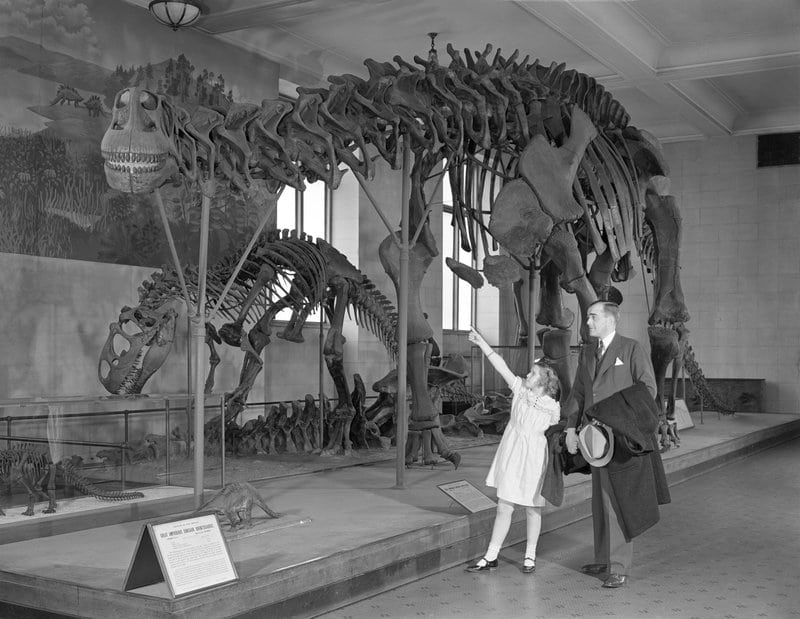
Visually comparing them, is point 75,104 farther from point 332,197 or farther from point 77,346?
point 332,197

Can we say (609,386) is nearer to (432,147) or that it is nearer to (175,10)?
(432,147)

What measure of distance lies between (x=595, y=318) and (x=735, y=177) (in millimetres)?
16361

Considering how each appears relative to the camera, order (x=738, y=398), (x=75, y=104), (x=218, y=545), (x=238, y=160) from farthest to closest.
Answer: (x=738, y=398), (x=75, y=104), (x=238, y=160), (x=218, y=545)

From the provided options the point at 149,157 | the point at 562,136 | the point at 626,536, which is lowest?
the point at 626,536

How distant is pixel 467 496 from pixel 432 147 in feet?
8.71

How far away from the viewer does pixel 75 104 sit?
1063cm

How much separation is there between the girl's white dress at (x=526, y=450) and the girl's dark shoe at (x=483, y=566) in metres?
0.53

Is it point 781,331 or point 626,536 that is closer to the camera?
point 626,536

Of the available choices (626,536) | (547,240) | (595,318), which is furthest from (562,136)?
(626,536)

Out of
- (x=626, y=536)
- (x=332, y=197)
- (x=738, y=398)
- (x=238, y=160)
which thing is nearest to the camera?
(x=238, y=160)

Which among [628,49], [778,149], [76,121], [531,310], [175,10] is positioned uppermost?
[628,49]

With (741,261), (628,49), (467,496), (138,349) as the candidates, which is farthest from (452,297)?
(467,496)

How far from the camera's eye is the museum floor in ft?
15.7

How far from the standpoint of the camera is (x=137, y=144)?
15.6 feet
